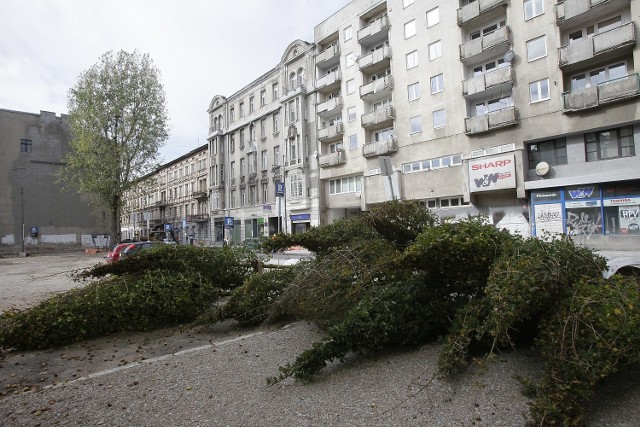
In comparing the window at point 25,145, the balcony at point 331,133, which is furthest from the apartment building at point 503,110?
the window at point 25,145

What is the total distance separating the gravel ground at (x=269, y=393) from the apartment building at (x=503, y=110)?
10.7m

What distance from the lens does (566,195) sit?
802 inches

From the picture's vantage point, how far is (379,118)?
95.1ft

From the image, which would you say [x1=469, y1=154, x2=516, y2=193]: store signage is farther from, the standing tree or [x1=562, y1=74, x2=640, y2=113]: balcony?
the standing tree

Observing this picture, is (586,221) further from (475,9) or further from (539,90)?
(475,9)

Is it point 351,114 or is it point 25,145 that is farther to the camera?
point 25,145

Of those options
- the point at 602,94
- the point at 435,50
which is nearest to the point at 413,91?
the point at 435,50

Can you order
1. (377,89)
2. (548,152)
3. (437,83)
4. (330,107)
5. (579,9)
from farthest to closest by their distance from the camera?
(330,107) → (377,89) → (437,83) → (548,152) → (579,9)

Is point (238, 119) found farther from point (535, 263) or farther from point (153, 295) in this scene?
point (535, 263)

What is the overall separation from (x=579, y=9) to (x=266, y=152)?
29.8 m

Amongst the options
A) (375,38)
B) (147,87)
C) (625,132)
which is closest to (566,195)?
(625,132)

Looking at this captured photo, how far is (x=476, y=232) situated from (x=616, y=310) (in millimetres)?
1355

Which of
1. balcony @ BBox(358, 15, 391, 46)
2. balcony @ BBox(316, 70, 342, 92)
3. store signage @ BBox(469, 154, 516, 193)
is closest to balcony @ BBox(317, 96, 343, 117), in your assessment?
balcony @ BBox(316, 70, 342, 92)

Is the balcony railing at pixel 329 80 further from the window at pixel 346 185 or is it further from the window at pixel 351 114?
the window at pixel 346 185
